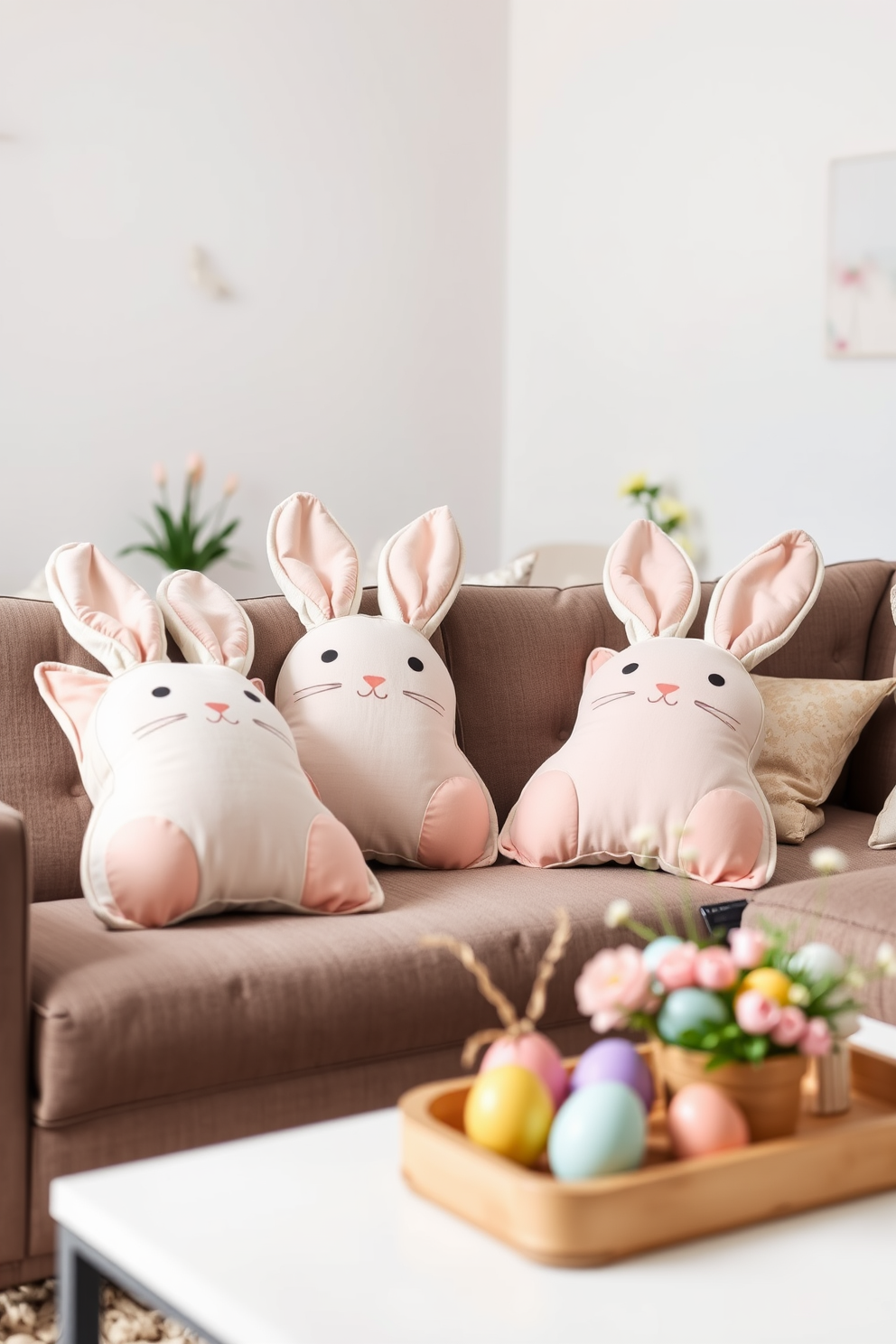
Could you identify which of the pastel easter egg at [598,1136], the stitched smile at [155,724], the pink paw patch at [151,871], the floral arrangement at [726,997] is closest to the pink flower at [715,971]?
the floral arrangement at [726,997]

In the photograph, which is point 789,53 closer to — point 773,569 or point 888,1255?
point 773,569

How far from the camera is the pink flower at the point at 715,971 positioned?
1.11 meters

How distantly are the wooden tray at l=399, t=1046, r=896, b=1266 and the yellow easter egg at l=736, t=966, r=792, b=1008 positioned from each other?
4.4 inches

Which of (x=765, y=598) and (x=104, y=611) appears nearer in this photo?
(x=104, y=611)

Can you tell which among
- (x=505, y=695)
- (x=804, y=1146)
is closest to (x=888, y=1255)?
(x=804, y=1146)

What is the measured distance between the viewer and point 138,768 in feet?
6.22

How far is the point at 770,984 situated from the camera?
1.12 m

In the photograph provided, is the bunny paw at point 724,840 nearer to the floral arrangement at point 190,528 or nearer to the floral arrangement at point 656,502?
the floral arrangement at point 656,502

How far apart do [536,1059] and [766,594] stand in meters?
1.40

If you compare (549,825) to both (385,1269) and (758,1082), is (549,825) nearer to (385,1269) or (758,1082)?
(758,1082)

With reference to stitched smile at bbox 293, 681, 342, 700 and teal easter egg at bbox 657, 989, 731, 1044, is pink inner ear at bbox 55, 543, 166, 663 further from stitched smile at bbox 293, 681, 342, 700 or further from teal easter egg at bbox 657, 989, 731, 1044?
teal easter egg at bbox 657, 989, 731, 1044

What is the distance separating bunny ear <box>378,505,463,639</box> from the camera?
7.60 ft

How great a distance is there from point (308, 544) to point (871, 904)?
1.02m

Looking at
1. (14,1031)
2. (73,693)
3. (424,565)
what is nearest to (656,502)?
(424,565)
